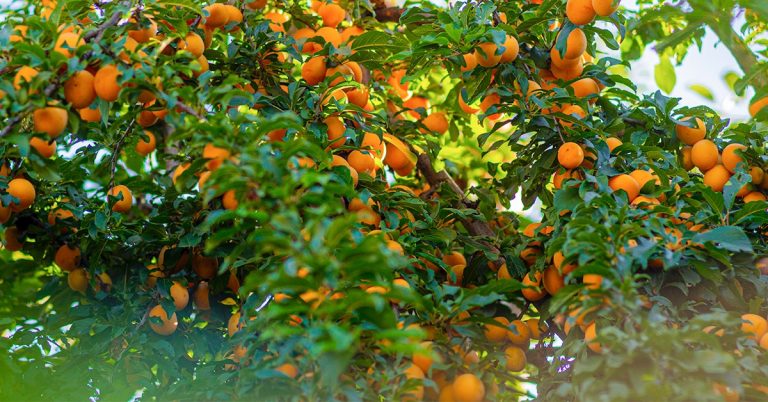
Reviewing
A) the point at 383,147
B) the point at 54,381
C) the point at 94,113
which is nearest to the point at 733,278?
the point at 383,147

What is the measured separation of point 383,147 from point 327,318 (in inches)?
38.0

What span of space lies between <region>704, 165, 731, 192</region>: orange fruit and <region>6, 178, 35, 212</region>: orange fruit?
1.71 metres

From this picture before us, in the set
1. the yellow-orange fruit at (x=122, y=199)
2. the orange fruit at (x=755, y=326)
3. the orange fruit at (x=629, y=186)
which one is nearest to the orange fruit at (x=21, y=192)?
the yellow-orange fruit at (x=122, y=199)

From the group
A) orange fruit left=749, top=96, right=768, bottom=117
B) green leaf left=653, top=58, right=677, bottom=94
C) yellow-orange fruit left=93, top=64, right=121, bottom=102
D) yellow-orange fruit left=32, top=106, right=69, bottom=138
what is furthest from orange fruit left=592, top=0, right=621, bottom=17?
green leaf left=653, top=58, right=677, bottom=94

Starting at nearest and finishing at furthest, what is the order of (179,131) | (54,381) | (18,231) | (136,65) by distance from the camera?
(179,131) < (136,65) < (54,381) < (18,231)

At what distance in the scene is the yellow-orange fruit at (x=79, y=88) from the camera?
1710 mm

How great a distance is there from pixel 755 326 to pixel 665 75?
1822 mm

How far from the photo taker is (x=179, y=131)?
154 cm

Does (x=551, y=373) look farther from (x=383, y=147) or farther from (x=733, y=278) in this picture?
(x=383, y=147)

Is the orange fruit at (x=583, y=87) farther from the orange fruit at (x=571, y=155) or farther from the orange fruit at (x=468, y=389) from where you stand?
the orange fruit at (x=468, y=389)

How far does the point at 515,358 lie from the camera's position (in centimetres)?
200

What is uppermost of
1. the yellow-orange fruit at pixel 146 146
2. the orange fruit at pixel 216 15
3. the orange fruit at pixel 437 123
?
the orange fruit at pixel 216 15

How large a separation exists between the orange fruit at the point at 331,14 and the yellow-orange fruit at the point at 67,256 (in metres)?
1.02

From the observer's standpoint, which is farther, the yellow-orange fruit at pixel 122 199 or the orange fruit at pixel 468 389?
the yellow-orange fruit at pixel 122 199
